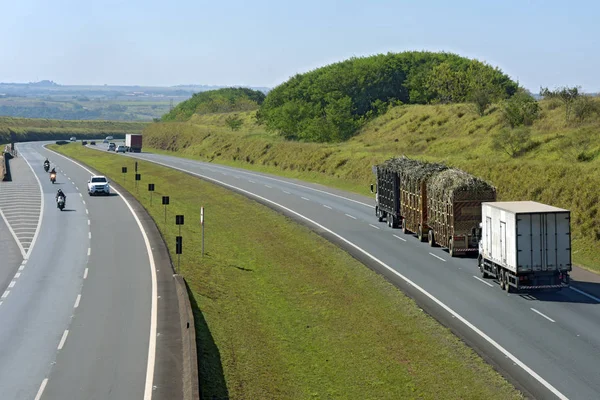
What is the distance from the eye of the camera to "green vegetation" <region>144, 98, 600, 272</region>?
153 ft

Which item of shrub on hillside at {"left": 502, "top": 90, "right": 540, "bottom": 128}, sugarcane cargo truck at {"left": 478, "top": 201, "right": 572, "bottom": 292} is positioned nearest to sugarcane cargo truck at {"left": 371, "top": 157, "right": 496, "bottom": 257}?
sugarcane cargo truck at {"left": 478, "top": 201, "right": 572, "bottom": 292}

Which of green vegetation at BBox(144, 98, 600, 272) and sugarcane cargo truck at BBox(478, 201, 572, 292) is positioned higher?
green vegetation at BBox(144, 98, 600, 272)

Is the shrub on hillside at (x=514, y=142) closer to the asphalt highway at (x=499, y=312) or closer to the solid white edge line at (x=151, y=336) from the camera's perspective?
A: the asphalt highway at (x=499, y=312)

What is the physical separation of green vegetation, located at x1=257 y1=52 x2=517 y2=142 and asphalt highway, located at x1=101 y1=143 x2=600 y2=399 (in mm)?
70604

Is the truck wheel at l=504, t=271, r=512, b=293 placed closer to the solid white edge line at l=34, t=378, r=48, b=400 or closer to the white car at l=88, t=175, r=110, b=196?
the solid white edge line at l=34, t=378, r=48, b=400

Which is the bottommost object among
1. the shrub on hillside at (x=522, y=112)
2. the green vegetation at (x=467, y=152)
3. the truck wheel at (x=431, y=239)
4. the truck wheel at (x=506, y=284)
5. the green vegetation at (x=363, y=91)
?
the truck wheel at (x=506, y=284)

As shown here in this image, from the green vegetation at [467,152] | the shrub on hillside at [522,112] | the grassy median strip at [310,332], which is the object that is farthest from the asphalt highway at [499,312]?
the shrub on hillside at [522,112]

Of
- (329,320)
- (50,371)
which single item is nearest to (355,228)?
(329,320)

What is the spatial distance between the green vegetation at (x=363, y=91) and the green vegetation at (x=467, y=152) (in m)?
4.08

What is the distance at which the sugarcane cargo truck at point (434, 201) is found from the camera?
127ft

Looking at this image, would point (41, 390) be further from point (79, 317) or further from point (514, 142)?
point (514, 142)

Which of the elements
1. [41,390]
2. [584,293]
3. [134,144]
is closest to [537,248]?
[584,293]

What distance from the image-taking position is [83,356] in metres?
23.2

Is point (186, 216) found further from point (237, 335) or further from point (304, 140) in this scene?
point (304, 140)
